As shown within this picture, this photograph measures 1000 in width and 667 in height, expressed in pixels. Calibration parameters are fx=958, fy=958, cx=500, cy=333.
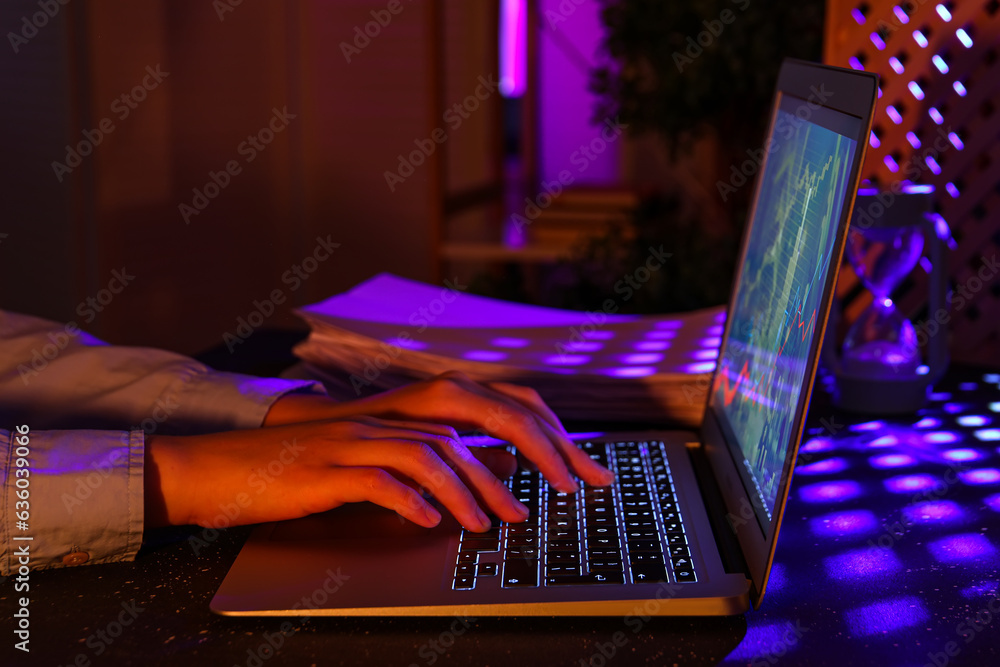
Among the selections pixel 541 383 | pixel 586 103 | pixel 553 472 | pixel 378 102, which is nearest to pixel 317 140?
pixel 378 102

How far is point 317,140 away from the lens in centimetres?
296

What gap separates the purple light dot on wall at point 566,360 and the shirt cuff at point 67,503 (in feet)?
1.39

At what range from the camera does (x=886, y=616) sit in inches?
21.2

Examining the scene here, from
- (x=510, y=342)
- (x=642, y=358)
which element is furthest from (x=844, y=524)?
(x=510, y=342)

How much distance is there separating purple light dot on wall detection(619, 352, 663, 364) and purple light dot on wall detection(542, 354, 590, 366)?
0.04 m

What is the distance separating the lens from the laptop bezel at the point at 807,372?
1.70 feet

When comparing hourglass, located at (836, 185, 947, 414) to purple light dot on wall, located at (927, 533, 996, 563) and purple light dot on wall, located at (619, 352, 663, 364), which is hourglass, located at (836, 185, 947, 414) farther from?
purple light dot on wall, located at (927, 533, 996, 563)

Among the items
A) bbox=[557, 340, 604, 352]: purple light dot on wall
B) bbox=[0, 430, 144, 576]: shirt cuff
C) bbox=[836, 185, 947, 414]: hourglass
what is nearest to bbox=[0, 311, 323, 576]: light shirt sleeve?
bbox=[0, 430, 144, 576]: shirt cuff

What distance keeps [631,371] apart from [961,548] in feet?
1.11

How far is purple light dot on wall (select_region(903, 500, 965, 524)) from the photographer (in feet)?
2.26

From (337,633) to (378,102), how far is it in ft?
8.27

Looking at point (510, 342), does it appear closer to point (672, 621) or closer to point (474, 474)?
point (474, 474)

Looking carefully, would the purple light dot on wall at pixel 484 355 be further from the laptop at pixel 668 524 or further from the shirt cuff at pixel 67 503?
the shirt cuff at pixel 67 503

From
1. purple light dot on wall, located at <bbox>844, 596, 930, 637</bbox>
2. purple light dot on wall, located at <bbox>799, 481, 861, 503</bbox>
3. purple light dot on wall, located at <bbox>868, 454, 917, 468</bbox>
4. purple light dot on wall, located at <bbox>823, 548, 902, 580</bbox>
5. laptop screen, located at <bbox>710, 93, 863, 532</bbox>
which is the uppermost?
laptop screen, located at <bbox>710, 93, 863, 532</bbox>
